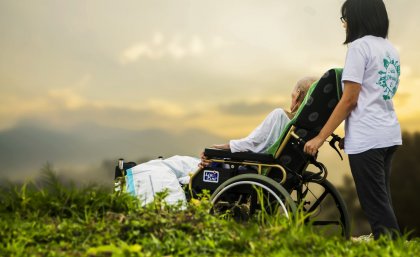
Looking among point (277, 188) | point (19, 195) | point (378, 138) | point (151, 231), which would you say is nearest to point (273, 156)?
point (277, 188)

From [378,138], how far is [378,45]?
2.16 feet

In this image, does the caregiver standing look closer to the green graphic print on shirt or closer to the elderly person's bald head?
the green graphic print on shirt

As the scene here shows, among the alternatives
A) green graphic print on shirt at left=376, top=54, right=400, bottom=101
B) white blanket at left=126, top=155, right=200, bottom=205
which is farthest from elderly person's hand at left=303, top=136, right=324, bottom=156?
white blanket at left=126, top=155, right=200, bottom=205

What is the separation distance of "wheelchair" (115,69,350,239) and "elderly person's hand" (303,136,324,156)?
172 millimetres

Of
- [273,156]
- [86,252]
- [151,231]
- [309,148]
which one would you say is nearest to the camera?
[86,252]

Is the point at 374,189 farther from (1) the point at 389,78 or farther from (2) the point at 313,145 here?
(1) the point at 389,78

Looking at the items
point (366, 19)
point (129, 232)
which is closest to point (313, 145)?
point (366, 19)

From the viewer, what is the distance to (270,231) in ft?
13.0

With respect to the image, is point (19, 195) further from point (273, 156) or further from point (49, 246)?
point (273, 156)

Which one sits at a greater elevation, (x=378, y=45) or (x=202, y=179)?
(x=378, y=45)

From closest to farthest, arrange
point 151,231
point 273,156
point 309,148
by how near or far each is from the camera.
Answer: point 151,231 → point 309,148 → point 273,156

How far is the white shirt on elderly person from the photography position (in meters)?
5.19

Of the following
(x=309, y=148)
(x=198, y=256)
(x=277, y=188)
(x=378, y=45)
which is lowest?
(x=198, y=256)

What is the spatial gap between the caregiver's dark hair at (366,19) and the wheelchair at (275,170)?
0.46 m
